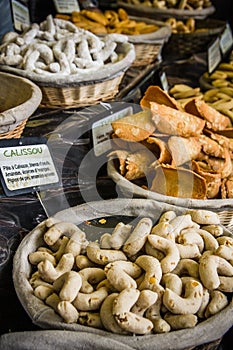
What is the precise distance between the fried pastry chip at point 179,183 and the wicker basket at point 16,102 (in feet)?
1.09

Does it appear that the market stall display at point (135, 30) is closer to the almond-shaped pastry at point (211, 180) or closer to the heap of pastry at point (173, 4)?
the heap of pastry at point (173, 4)

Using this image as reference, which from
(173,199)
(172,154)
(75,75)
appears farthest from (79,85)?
(173,199)

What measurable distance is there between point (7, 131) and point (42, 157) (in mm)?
100

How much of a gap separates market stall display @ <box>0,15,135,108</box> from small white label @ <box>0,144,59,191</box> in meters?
0.32

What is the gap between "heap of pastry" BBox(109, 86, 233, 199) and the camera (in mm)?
1116

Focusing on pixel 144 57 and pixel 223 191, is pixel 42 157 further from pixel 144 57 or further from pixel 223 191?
pixel 144 57

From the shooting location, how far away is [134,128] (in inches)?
46.9

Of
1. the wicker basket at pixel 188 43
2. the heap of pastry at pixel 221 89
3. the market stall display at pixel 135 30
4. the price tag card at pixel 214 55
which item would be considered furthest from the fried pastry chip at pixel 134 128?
the wicker basket at pixel 188 43

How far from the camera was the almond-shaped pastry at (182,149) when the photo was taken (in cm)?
117

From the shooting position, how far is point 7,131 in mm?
1102

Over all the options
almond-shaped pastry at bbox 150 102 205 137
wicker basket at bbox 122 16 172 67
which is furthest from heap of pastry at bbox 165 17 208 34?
almond-shaped pastry at bbox 150 102 205 137

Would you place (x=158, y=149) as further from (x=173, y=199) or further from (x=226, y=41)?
(x=226, y=41)

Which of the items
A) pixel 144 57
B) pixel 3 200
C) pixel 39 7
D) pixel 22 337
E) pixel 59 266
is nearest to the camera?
pixel 22 337

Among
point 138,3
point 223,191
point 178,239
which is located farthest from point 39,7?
point 178,239
